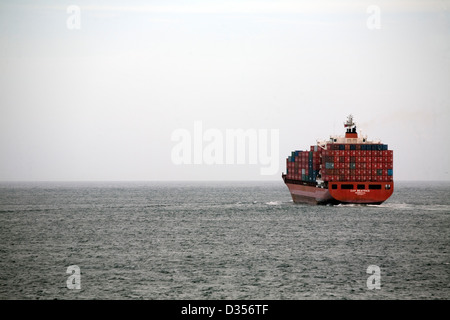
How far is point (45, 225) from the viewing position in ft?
243

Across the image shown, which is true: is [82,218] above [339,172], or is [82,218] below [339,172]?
below

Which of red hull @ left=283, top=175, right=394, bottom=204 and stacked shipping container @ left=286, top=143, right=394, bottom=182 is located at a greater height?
stacked shipping container @ left=286, top=143, right=394, bottom=182

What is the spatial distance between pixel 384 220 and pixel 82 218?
4070 centimetres

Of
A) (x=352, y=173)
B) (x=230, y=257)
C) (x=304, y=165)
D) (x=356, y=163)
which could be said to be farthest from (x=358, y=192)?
(x=230, y=257)

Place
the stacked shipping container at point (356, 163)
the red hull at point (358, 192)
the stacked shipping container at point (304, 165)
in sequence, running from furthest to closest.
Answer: the stacked shipping container at point (304, 165) → the stacked shipping container at point (356, 163) → the red hull at point (358, 192)

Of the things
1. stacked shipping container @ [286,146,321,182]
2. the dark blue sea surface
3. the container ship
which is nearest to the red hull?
the container ship

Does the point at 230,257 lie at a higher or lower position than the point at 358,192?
lower

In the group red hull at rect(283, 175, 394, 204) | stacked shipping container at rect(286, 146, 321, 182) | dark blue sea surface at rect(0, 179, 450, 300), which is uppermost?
stacked shipping container at rect(286, 146, 321, 182)

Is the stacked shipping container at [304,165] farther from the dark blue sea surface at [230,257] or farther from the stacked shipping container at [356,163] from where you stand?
the dark blue sea surface at [230,257]

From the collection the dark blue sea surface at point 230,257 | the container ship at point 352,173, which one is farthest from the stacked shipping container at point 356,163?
the dark blue sea surface at point 230,257

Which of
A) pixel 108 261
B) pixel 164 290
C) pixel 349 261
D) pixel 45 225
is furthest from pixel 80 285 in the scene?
pixel 45 225

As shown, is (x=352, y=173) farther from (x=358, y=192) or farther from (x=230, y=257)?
(x=230, y=257)

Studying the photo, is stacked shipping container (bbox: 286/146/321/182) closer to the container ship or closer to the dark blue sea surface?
the container ship
